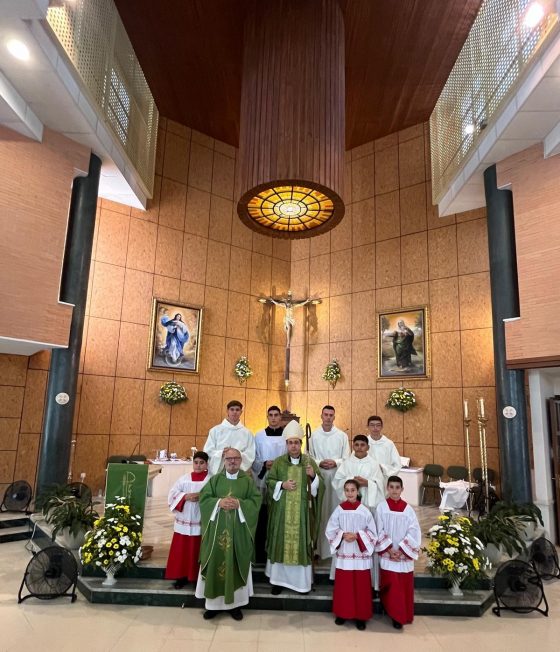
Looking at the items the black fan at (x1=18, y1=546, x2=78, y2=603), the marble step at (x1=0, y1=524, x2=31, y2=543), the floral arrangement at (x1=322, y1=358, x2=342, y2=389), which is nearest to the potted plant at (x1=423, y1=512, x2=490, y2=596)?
the black fan at (x1=18, y1=546, x2=78, y2=603)

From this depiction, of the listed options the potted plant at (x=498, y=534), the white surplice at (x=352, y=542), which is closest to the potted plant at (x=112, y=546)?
the white surplice at (x=352, y=542)

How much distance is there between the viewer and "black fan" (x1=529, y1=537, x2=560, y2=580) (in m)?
6.11

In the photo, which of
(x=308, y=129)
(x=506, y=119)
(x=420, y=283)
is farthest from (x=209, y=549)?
(x=420, y=283)

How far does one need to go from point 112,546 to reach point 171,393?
5.77 metres

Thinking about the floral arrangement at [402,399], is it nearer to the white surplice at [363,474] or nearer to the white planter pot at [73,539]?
the white surplice at [363,474]

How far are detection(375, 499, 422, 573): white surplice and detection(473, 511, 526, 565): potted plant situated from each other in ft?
5.10

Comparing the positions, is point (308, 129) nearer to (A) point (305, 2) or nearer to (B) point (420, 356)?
(A) point (305, 2)

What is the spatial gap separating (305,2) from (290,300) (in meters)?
6.71

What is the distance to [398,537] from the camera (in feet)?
16.3

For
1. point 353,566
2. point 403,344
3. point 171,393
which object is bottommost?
point 353,566

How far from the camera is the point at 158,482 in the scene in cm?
1004

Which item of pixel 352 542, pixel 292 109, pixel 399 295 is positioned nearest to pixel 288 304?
pixel 399 295

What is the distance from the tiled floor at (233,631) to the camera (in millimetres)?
4289

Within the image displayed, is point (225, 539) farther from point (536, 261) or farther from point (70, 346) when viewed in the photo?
point (536, 261)
